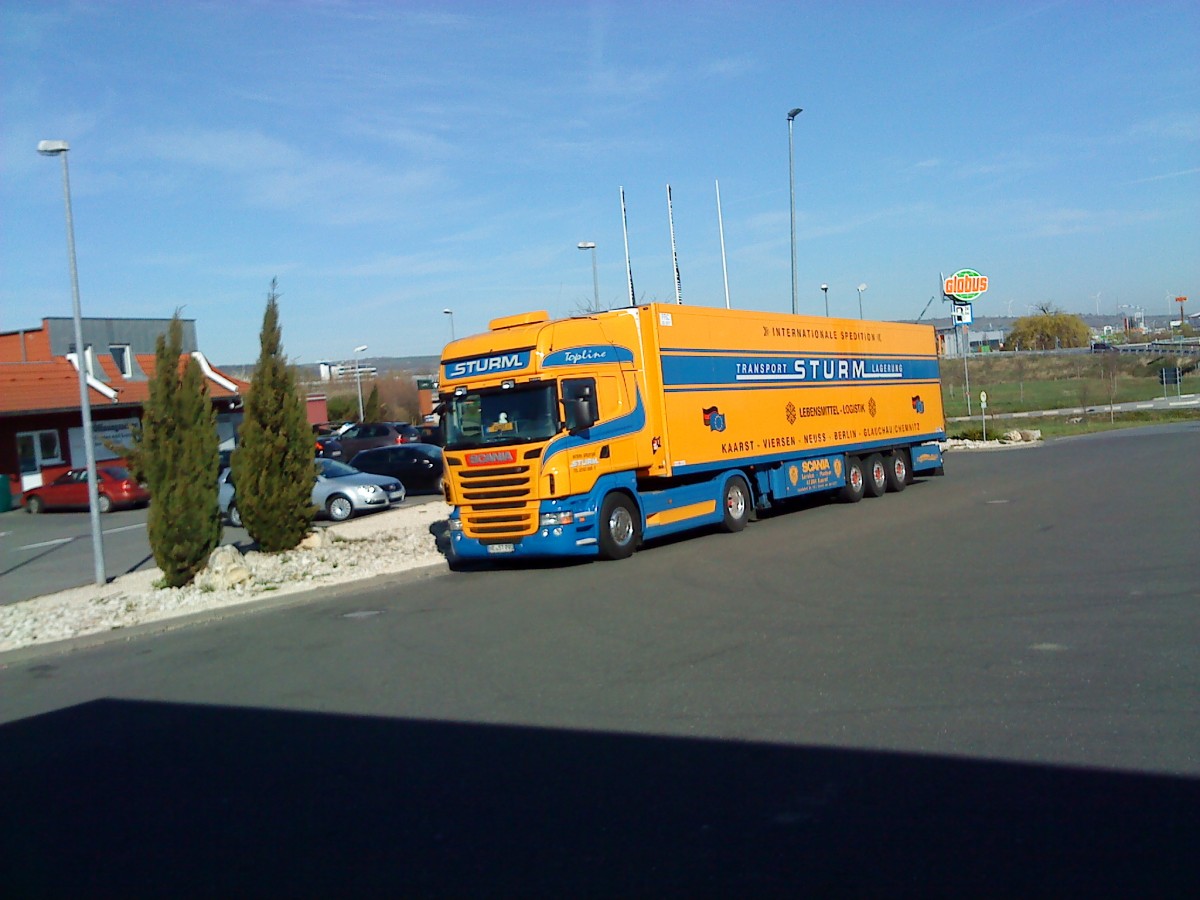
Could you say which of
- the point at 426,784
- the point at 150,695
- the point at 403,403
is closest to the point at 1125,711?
the point at 426,784

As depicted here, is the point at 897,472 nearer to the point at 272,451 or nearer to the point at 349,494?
the point at 349,494

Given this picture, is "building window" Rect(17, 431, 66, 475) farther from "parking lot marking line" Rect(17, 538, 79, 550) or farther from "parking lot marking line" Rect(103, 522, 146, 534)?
"parking lot marking line" Rect(17, 538, 79, 550)

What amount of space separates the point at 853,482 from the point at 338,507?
40.4 ft

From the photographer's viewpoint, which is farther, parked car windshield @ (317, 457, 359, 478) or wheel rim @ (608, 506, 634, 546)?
parked car windshield @ (317, 457, 359, 478)

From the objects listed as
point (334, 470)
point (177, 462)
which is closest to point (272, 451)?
point (177, 462)

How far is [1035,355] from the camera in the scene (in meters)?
112

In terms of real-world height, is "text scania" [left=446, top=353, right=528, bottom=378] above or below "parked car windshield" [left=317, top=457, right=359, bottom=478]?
above

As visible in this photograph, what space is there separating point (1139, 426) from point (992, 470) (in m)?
26.2

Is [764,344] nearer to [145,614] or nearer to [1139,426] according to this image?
[145,614]

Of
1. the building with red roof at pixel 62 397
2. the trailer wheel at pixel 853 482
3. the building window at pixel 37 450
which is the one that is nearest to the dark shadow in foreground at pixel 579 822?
the trailer wheel at pixel 853 482

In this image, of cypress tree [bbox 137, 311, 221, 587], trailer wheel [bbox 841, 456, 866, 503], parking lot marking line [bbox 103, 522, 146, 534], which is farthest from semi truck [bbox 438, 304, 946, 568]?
parking lot marking line [bbox 103, 522, 146, 534]

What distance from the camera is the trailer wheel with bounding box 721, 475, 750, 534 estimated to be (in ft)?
63.9

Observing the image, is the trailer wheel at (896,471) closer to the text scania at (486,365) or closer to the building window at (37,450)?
the text scania at (486,365)

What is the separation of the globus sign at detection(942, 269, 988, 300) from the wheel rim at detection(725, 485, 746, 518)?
51.4 metres
